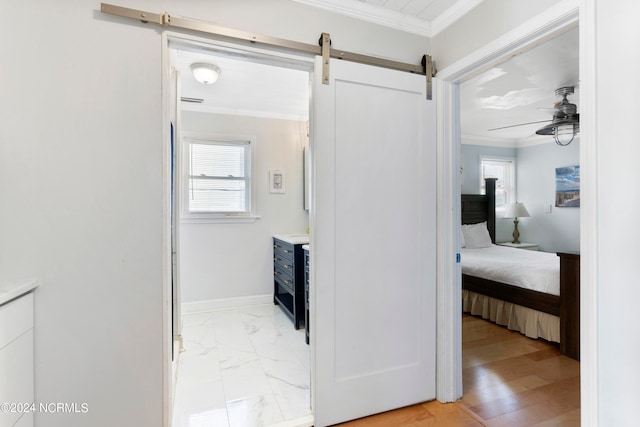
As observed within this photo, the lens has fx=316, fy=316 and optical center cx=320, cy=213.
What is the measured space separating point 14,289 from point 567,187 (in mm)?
6701

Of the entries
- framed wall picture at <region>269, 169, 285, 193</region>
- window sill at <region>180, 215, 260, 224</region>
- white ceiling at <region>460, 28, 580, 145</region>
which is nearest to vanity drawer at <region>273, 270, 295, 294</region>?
window sill at <region>180, 215, 260, 224</region>

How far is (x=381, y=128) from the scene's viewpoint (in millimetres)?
1946

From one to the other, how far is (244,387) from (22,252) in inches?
61.6

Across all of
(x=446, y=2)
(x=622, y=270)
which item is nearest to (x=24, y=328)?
(x=622, y=270)

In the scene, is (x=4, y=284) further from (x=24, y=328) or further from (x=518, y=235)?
(x=518, y=235)

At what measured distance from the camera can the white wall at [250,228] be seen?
3.82 metres

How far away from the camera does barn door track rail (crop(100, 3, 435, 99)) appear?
4.89 ft

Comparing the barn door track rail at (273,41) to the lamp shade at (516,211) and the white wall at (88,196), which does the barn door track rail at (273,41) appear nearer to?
the white wall at (88,196)

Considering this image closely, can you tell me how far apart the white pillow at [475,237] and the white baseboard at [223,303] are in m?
3.12

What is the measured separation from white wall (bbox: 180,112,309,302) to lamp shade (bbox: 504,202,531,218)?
388 centimetres

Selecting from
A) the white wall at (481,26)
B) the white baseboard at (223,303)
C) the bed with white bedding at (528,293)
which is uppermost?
the white wall at (481,26)

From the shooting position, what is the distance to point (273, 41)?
170 centimetres

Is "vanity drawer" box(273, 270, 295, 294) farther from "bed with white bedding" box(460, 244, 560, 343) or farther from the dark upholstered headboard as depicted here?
the dark upholstered headboard

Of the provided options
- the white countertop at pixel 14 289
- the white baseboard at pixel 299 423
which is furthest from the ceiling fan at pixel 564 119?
the white countertop at pixel 14 289
